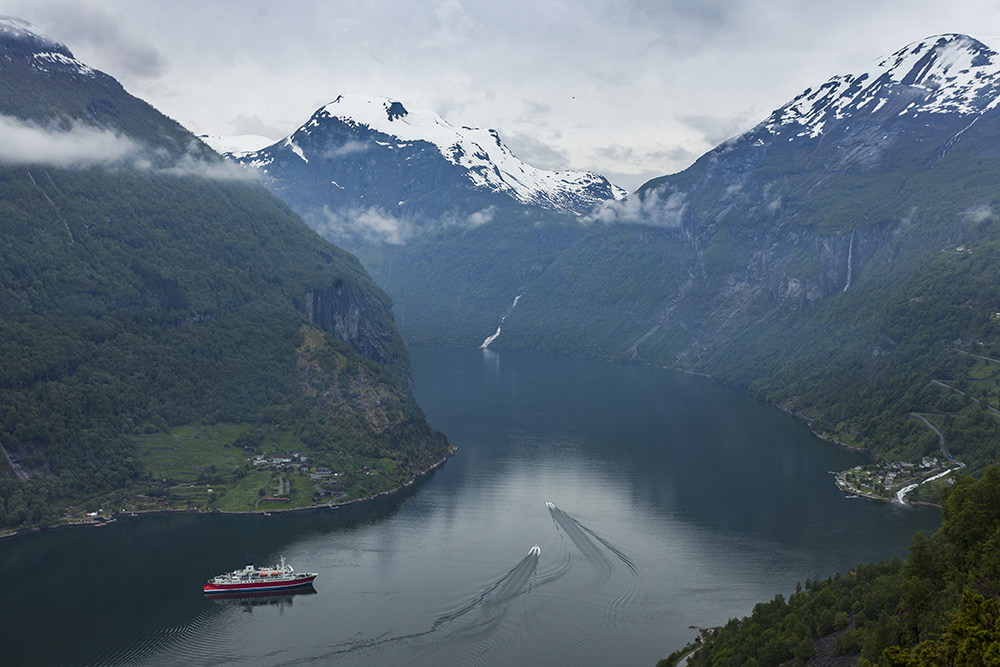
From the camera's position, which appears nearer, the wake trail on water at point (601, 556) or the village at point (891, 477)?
the wake trail on water at point (601, 556)

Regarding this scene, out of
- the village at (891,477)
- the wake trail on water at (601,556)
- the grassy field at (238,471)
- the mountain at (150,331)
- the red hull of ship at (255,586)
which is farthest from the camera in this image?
the village at (891,477)

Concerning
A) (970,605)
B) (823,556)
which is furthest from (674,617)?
(970,605)

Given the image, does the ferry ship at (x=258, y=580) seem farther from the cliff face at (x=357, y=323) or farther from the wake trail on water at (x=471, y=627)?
the cliff face at (x=357, y=323)

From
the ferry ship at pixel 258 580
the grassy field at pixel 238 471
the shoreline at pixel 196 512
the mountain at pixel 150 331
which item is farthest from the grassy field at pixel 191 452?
the ferry ship at pixel 258 580

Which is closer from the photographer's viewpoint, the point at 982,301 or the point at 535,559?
the point at 535,559

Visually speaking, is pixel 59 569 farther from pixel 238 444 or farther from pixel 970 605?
pixel 970 605

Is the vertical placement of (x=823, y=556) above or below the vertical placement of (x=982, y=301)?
below

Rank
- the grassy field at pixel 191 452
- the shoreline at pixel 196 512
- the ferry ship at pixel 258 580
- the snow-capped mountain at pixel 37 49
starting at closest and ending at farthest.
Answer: the ferry ship at pixel 258 580, the shoreline at pixel 196 512, the grassy field at pixel 191 452, the snow-capped mountain at pixel 37 49

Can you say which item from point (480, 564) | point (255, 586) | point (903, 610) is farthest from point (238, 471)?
point (903, 610)
